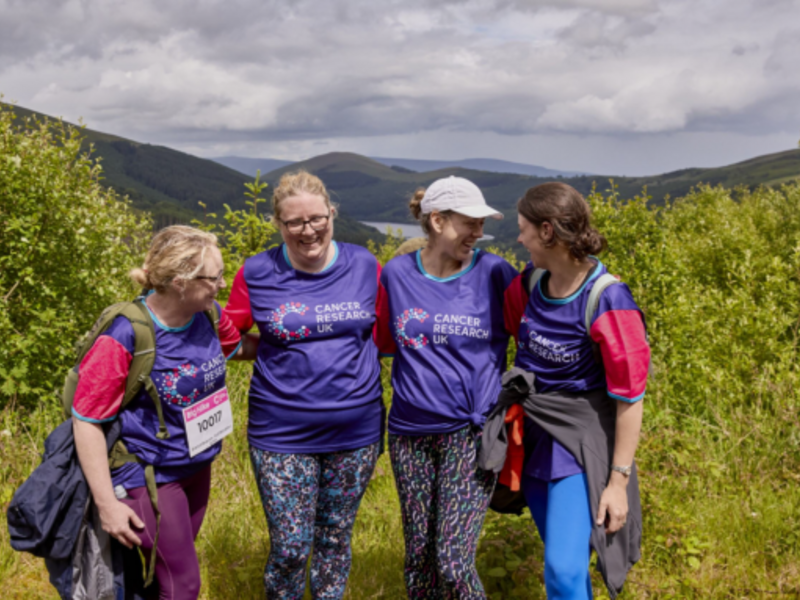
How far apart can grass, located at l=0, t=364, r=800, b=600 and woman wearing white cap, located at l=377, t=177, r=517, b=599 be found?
32.1 inches

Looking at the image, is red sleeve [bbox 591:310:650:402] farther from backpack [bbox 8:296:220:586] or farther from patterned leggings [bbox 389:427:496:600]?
backpack [bbox 8:296:220:586]

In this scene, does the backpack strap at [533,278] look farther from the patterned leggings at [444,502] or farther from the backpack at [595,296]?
the patterned leggings at [444,502]

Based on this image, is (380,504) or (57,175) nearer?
(380,504)

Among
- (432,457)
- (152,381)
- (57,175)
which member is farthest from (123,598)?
(57,175)

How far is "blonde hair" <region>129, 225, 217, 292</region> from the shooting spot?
2617 mm

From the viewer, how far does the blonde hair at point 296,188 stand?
3.01 m

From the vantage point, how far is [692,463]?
4.77 meters

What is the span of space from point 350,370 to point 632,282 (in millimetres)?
6170

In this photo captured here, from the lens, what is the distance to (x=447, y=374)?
116 inches

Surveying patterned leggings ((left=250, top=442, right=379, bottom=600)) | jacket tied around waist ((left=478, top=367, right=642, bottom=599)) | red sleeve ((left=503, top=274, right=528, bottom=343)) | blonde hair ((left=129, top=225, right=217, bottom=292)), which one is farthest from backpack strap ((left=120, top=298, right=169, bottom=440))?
red sleeve ((left=503, top=274, right=528, bottom=343))

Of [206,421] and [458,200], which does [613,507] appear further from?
[206,421]

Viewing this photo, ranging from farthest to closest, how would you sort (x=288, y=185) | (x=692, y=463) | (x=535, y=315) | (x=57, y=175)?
1. (x=57, y=175)
2. (x=692, y=463)
3. (x=288, y=185)
4. (x=535, y=315)

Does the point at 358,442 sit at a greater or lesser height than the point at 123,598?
greater

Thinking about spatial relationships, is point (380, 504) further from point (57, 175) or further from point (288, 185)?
point (57, 175)
